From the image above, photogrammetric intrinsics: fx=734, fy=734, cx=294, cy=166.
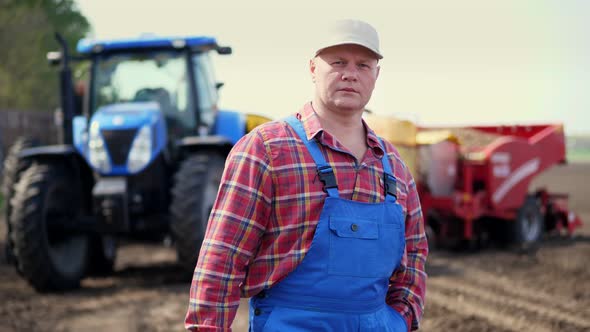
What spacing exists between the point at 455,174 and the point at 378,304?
7.60 metres

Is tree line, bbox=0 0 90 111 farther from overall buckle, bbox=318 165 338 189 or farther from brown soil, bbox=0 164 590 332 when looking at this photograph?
overall buckle, bbox=318 165 338 189

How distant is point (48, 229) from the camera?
6.79 metres

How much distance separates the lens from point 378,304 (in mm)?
2082

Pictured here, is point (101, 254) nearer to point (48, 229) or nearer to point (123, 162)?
point (48, 229)

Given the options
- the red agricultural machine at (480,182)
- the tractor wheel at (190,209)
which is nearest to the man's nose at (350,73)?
the tractor wheel at (190,209)

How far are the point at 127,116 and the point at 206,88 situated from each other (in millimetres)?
1096

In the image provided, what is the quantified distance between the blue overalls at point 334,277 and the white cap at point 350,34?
29 centimetres

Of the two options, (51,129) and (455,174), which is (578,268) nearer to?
(455,174)

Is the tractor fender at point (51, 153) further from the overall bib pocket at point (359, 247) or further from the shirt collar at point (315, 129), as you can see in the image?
the overall bib pocket at point (359, 247)

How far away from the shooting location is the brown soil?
557cm

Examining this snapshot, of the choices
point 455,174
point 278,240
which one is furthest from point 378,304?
point 455,174

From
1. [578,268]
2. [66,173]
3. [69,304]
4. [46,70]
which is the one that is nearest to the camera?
[69,304]

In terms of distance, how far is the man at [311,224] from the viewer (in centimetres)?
197

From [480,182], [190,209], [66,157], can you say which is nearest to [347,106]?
[190,209]
